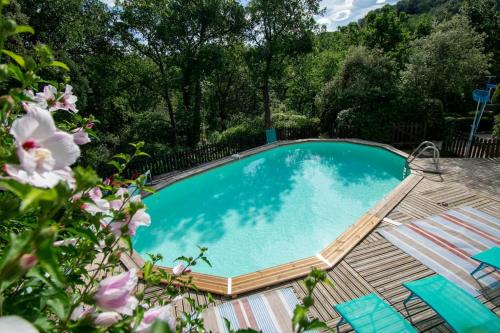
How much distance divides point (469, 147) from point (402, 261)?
23.7 feet

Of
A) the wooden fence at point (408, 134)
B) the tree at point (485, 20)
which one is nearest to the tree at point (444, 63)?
the wooden fence at point (408, 134)

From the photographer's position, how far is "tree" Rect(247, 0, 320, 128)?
46.6ft

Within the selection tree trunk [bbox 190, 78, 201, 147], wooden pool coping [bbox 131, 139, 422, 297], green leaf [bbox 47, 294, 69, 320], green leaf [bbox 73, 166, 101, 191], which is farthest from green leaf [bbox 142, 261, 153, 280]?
tree trunk [bbox 190, 78, 201, 147]

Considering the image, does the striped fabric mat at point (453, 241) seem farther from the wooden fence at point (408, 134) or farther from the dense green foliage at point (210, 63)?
the dense green foliage at point (210, 63)

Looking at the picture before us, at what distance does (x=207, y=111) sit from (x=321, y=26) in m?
9.01

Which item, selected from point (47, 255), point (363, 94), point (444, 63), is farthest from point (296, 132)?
point (47, 255)

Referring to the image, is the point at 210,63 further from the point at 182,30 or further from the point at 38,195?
the point at 38,195

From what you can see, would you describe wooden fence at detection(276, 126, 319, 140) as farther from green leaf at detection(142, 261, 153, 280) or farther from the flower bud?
the flower bud

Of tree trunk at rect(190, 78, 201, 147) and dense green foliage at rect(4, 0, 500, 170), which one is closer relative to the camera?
dense green foliage at rect(4, 0, 500, 170)

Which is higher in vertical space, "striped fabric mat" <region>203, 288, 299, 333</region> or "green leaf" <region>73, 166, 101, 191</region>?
"green leaf" <region>73, 166, 101, 191</region>

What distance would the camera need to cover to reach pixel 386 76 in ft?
48.4

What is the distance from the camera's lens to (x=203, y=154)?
12.6 meters

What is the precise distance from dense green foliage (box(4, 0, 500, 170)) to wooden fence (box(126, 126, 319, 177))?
94 centimetres

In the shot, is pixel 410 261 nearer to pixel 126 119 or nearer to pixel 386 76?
pixel 386 76
